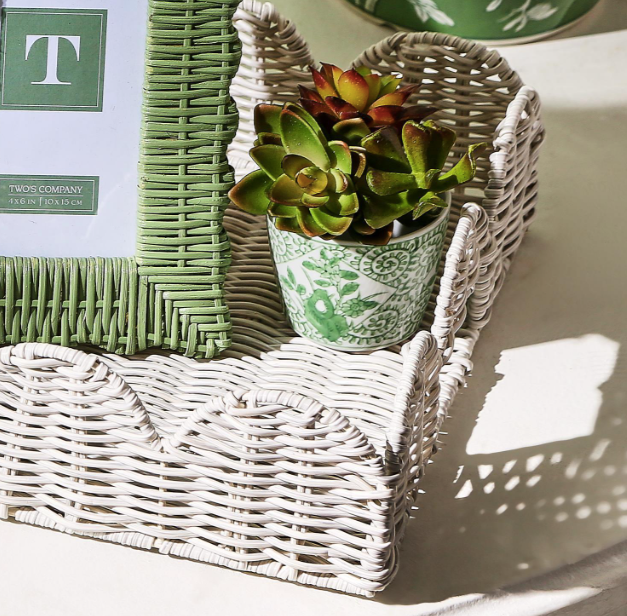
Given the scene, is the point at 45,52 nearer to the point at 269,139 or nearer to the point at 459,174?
the point at 269,139

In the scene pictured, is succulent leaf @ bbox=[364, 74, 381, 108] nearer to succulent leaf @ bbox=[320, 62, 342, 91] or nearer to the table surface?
succulent leaf @ bbox=[320, 62, 342, 91]

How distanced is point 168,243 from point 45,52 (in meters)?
0.13

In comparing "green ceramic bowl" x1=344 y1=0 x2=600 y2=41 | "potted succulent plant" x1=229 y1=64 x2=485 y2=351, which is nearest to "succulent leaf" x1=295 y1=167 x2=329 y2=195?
"potted succulent plant" x1=229 y1=64 x2=485 y2=351

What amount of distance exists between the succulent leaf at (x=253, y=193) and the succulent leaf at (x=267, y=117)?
30mm

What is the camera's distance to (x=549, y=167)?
2.58ft

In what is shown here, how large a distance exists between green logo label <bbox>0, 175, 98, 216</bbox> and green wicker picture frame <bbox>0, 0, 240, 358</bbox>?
0.03m

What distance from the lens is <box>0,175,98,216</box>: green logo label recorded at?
52 centimetres

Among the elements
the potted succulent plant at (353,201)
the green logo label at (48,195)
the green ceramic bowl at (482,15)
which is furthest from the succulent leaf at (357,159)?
the green ceramic bowl at (482,15)

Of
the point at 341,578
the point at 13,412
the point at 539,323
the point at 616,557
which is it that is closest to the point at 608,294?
the point at 539,323

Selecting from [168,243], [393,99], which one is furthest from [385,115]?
[168,243]

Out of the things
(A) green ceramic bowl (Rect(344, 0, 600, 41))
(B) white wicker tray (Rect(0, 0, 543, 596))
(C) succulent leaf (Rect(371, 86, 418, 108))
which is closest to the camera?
(B) white wicker tray (Rect(0, 0, 543, 596))

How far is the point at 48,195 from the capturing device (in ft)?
1.70

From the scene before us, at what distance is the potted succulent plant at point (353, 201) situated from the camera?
1.60ft

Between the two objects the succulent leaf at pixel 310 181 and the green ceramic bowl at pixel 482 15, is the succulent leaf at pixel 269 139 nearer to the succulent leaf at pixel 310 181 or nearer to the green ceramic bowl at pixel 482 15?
the succulent leaf at pixel 310 181
